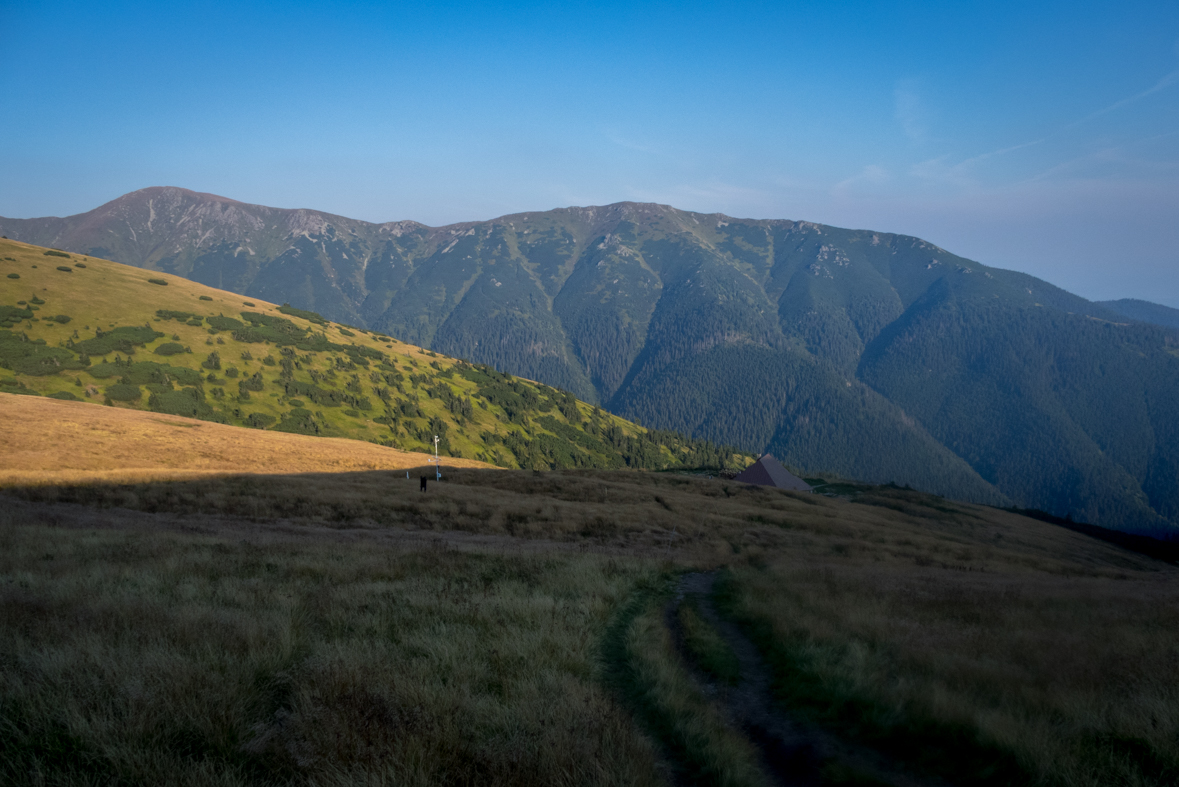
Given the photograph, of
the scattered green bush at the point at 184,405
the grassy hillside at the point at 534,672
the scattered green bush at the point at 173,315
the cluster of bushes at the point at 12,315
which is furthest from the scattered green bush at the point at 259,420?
the grassy hillside at the point at 534,672

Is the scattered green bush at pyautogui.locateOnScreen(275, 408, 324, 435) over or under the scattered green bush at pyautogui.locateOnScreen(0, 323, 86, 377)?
under

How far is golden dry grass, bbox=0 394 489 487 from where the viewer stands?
3438 centimetres

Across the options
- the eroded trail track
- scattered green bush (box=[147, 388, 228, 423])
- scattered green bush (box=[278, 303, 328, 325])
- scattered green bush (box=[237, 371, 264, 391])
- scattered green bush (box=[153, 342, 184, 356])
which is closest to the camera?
the eroded trail track

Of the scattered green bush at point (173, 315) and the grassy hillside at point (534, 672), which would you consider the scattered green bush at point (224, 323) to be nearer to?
the scattered green bush at point (173, 315)

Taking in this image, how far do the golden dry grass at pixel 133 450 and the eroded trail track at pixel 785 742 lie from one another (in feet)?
113

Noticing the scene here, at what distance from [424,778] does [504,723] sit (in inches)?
55.2

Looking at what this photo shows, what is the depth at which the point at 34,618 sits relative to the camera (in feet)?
27.1

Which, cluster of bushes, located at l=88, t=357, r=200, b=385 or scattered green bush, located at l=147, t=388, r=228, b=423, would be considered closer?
scattered green bush, located at l=147, t=388, r=228, b=423

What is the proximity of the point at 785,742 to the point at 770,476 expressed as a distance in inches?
3270

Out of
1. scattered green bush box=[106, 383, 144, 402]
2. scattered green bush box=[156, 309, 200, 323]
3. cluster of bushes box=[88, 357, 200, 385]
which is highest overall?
scattered green bush box=[156, 309, 200, 323]

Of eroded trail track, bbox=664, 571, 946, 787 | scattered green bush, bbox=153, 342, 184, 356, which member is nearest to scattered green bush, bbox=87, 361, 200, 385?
scattered green bush, bbox=153, 342, 184, 356

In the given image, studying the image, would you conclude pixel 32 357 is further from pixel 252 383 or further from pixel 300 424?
pixel 300 424

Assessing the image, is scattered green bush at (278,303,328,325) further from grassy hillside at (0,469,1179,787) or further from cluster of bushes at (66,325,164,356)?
grassy hillside at (0,469,1179,787)

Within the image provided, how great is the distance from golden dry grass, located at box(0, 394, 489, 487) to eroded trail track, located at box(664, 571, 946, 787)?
1361 inches
